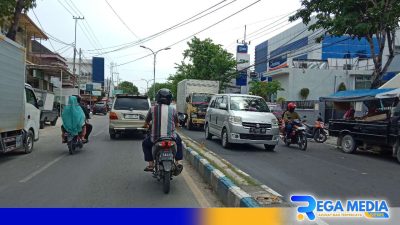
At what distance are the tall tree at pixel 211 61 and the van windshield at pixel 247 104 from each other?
103 feet

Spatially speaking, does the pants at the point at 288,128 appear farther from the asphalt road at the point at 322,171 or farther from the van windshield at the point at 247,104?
the van windshield at the point at 247,104

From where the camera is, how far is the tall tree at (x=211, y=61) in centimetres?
4741

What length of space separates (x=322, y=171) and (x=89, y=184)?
5718 millimetres

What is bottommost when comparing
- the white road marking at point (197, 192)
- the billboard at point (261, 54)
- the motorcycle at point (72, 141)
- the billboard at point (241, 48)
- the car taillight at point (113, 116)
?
the white road marking at point (197, 192)

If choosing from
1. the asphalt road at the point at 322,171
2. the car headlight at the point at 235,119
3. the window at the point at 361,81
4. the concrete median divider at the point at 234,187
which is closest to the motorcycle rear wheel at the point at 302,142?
the asphalt road at the point at 322,171

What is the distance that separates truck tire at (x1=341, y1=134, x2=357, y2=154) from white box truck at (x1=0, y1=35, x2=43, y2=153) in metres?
10.9

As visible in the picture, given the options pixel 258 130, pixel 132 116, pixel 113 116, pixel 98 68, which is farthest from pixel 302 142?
pixel 98 68

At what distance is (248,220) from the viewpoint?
544 cm

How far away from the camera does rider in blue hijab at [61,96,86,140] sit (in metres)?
12.6

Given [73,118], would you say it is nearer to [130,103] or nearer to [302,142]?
[130,103]

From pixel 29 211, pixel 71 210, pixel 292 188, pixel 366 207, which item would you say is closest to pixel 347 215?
pixel 366 207

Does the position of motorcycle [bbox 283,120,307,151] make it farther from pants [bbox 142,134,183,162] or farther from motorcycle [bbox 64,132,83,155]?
pants [bbox 142,134,183,162]

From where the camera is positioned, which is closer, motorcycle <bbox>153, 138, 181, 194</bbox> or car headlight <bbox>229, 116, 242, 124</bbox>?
motorcycle <bbox>153, 138, 181, 194</bbox>

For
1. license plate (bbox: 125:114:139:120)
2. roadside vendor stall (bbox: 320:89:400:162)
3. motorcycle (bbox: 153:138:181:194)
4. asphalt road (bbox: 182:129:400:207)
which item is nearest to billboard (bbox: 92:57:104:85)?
license plate (bbox: 125:114:139:120)
